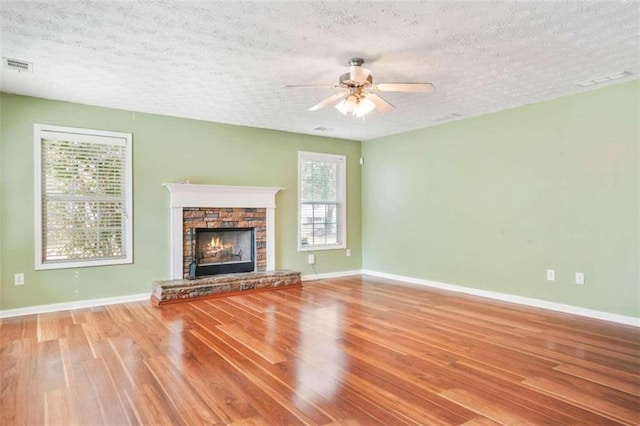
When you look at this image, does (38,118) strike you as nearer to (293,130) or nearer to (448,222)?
→ (293,130)

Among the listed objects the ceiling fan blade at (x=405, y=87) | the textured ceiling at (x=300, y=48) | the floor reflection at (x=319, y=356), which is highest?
the textured ceiling at (x=300, y=48)

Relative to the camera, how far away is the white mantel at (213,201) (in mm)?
5203

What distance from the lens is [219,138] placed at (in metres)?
5.66

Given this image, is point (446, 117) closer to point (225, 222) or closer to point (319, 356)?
point (225, 222)

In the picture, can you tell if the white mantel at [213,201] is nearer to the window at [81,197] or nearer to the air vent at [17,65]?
the window at [81,197]

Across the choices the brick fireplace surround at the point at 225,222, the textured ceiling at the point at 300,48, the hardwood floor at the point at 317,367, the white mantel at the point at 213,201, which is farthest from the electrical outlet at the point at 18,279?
the textured ceiling at the point at 300,48

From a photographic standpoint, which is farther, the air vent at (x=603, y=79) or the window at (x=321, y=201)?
the window at (x=321, y=201)

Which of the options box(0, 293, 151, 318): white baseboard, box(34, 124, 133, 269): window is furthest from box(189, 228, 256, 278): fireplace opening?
box(34, 124, 133, 269): window

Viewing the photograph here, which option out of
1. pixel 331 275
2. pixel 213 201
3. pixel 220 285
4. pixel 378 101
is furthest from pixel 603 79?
pixel 220 285

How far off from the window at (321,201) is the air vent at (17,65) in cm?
372

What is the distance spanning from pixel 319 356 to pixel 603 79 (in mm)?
3722

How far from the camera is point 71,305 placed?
15.0 ft

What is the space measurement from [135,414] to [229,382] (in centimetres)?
59

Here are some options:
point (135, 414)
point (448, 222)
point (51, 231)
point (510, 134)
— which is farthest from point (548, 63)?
point (51, 231)
